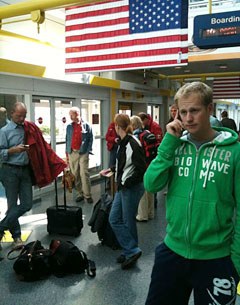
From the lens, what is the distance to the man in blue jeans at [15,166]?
392 centimetres

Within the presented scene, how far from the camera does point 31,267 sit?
10.9 ft

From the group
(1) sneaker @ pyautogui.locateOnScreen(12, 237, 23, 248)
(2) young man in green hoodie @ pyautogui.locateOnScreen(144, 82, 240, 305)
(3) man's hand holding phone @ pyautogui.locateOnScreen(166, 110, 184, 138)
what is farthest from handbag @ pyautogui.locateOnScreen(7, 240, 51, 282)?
(3) man's hand holding phone @ pyautogui.locateOnScreen(166, 110, 184, 138)

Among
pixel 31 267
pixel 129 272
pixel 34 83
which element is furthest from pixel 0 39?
pixel 129 272

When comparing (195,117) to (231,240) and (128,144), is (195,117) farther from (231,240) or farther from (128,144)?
(128,144)

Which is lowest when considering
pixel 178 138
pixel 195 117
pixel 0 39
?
pixel 178 138

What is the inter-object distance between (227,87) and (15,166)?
901 centimetres

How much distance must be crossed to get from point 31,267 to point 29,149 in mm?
1444

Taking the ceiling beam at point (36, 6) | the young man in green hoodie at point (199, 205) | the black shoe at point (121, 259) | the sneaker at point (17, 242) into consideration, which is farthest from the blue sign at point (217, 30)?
the sneaker at point (17, 242)

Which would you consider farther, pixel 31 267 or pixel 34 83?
pixel 34 83

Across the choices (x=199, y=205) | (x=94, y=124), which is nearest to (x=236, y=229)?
(x=199, y=205)

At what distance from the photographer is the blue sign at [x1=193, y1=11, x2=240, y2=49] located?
3.24m

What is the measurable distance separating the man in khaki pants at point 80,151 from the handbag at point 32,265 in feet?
9.76

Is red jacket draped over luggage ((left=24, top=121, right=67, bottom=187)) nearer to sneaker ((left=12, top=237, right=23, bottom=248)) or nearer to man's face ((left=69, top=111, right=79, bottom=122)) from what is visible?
sneaker ((left=12, top=237, right=23, bottom=248))

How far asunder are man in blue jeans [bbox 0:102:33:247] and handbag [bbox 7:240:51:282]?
0.69 meters
